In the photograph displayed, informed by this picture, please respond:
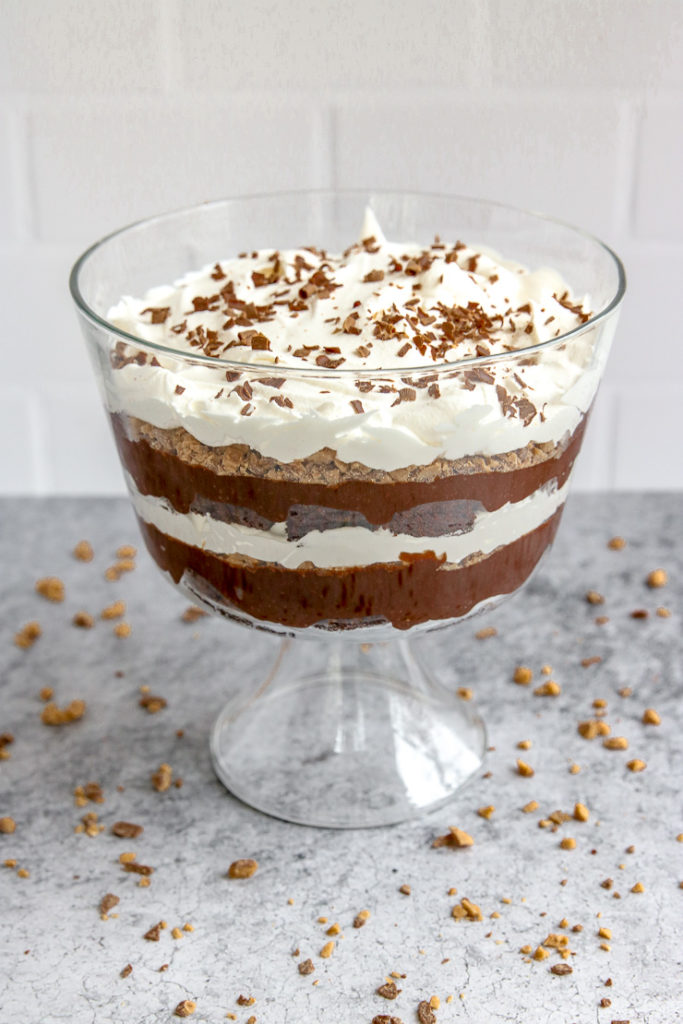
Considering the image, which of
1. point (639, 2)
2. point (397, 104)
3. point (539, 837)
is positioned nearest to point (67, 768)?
point (539, 837)

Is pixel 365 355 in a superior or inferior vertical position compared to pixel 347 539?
superior

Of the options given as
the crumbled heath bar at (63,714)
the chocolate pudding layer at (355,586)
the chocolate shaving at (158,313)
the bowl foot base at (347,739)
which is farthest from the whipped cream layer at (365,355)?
the crumbled heath bar at (63,714)

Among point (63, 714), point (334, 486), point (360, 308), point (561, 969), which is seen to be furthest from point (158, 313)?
point (561, 969)

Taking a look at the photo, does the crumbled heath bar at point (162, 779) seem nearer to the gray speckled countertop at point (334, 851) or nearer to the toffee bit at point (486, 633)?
the gray speckled countertop at point (334, 851)

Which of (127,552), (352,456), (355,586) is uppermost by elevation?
(352,456)

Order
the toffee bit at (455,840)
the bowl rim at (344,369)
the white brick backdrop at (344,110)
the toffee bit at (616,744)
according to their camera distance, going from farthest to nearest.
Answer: the white brick backdrop at (344,110) → the toffee bit at (616,744) → the toffee bit at (455,840) → the bowl rim at (344,369)

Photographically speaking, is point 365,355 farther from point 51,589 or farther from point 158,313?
point 51,589

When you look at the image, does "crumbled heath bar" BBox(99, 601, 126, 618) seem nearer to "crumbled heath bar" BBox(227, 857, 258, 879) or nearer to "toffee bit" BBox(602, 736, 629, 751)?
"crumbled heath bar" BBox(227, 857, 258, 879)
